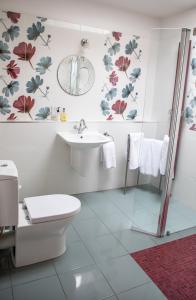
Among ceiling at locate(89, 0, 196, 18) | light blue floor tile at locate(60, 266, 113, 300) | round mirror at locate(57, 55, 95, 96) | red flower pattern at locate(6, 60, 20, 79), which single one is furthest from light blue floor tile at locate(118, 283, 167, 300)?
ceiling at locate(89, 0, 196, 18)

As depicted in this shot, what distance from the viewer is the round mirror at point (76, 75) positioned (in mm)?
2805

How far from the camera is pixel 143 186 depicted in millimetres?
2859

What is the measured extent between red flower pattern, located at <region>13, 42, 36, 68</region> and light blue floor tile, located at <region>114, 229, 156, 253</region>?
2054mm

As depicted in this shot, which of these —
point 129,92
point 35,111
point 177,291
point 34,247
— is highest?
point 129,92

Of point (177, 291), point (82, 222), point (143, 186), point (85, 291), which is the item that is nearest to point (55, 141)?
point (82, 222)

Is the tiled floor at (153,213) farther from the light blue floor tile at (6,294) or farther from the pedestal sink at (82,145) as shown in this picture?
the light blue floor tile at (6,294)

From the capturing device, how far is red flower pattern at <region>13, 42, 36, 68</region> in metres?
2.55

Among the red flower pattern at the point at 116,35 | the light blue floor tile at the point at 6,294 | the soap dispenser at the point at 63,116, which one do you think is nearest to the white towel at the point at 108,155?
the soap dispenser at the point at 63,116

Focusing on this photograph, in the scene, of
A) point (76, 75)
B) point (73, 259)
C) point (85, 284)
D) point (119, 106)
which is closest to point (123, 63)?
point (119, 106)

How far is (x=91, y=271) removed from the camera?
6.14ft

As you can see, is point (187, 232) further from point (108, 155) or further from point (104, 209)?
point (108, 155)

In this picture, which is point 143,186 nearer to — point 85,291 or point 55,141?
point 55,141

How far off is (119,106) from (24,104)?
1.23m

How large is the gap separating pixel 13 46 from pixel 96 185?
1.94 meters
